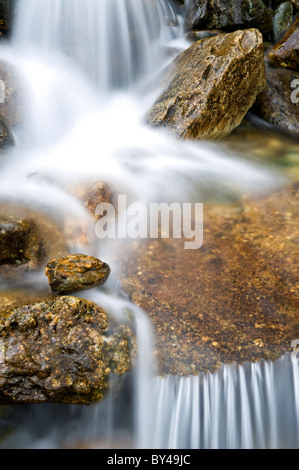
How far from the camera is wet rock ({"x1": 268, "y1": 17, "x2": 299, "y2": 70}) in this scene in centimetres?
761

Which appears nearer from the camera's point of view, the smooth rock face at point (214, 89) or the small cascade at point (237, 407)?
the small cascade at point (237, 407)

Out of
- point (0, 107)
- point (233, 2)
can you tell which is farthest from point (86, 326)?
point (233, 2)

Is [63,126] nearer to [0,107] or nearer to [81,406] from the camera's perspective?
[0,107]

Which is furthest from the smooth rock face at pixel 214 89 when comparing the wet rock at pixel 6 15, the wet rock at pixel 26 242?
the wet rock at pixel 6 15

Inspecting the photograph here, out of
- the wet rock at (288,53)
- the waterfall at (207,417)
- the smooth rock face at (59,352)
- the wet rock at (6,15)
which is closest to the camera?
the smooth rock face at (59,352)

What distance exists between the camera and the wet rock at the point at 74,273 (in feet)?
10.1

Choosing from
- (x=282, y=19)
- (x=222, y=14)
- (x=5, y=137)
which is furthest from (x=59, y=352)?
(x=282, y=19)

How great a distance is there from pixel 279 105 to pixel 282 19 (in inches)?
161

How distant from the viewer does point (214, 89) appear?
5.36 m

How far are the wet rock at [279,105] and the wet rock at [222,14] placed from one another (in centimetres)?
216

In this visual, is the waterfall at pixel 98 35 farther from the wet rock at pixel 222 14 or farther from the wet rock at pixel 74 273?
the wet rock at pixel 74 273

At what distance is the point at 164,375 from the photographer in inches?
104

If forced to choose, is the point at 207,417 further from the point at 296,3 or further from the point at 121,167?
the point at 296,3

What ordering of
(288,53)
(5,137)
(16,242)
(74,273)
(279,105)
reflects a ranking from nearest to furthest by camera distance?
(74,273) < (16,242) < (5,137) < (279,105) < (288,53)
